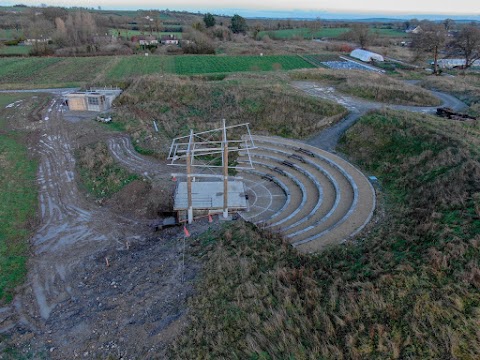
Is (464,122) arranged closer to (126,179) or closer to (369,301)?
(369,301)

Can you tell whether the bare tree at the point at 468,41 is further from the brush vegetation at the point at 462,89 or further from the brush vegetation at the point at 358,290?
the brush vegetation at the point at 358,290

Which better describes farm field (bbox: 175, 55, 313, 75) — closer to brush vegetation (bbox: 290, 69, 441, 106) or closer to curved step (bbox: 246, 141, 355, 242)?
brush vegetation (bbox: 290, 69, 441, 106)

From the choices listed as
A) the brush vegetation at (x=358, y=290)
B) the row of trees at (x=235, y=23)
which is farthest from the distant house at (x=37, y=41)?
the brush vegetation at (x=358, y=290)

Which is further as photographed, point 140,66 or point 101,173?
point 140,66

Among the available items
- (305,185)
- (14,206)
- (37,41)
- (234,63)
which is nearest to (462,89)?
(305,185)

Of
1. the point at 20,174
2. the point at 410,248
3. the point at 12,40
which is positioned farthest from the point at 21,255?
the point at 12,40

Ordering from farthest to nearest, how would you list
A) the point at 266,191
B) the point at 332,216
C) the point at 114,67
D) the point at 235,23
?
1. the point at 235,23
2. the point at 114,67
3. the point at 266,191
4. the point at 332,216

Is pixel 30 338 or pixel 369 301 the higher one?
pixel 369 301

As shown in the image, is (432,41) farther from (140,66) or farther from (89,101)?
(89,101)
